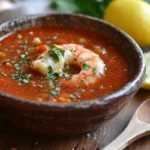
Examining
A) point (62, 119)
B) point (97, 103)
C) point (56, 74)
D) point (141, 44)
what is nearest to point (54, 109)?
point (62, 119)

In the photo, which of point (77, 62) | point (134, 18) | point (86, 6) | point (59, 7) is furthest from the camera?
point (59, 7)

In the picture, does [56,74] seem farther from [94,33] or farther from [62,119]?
[94,33]

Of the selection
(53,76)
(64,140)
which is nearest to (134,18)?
(53,76)

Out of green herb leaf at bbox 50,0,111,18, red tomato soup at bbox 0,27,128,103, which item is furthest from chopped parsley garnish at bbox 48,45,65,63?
green herb leaf at bbox 50,0,111,18

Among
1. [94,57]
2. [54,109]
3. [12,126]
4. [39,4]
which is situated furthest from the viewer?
[39,4]

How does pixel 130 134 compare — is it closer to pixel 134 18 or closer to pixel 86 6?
pixel 134 18

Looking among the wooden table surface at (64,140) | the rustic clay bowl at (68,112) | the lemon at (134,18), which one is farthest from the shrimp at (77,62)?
the lemon at (134,18)

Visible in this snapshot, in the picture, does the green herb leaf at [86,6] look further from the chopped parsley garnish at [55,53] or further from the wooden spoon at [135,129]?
the wooden spoon at [135,129]
